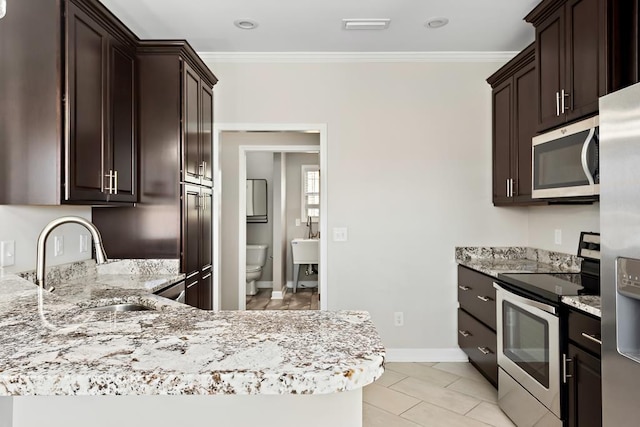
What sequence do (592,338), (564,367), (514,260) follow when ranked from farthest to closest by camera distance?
(514,260) → (564,367) → (592,338)

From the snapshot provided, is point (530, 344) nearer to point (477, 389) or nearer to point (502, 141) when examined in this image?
point (477, 389)

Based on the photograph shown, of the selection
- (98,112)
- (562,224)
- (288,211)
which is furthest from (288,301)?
(98,112)

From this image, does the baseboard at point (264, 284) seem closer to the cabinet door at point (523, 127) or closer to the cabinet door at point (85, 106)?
the cabinet door at point (523, 127)

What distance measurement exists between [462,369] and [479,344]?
425 millimetres

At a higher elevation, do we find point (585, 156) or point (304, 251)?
point (585, 156)

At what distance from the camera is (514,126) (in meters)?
3.23

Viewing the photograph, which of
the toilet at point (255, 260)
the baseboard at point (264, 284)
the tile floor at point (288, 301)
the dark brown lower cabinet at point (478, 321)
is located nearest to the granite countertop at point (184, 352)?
the dark brown lower cabinet at point (478, 321)

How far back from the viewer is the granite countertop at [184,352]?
2.65 ft

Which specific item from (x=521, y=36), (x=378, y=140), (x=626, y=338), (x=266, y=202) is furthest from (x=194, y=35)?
(x=266, y=202)

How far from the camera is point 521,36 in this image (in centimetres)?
329

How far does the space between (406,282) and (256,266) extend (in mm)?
3336

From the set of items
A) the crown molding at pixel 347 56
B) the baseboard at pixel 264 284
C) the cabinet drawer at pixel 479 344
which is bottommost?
the baseboard at pixel 264 284

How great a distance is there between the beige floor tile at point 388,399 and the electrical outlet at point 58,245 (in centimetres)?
219

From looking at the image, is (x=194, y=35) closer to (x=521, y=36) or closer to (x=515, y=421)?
(x=521, y=36)
